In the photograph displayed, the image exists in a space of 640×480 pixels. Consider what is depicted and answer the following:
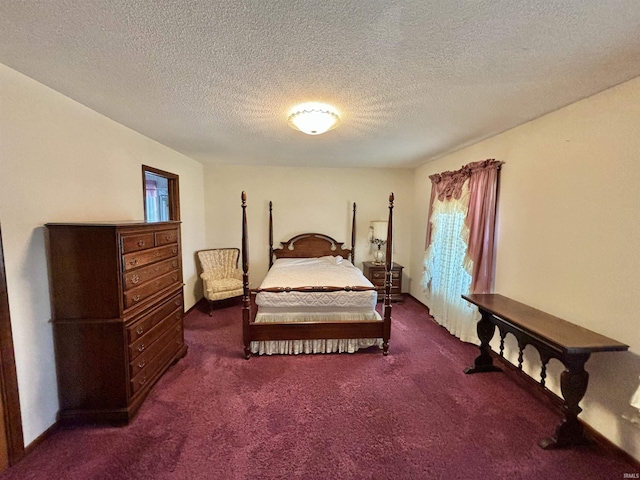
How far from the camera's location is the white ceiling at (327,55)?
3.67 feet

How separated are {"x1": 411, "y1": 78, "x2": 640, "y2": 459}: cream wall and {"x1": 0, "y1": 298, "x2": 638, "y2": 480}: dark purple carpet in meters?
0.46

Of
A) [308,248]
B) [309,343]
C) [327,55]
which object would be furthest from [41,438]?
A: [308,248]

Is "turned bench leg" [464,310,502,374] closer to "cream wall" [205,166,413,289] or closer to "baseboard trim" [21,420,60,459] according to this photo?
"cream wall" [205,166,413,289]

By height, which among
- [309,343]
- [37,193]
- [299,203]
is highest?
Result: [299,203]

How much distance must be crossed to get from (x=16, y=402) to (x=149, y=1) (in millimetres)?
2349

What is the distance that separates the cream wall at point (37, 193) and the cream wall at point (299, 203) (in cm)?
245

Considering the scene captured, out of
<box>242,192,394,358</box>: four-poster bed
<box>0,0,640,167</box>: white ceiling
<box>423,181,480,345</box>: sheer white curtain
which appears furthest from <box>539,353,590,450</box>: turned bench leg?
<box>0,0,640,167</box>: white ceiling

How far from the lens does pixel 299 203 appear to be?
4930 millimetres

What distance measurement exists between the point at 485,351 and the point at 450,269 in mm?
1116

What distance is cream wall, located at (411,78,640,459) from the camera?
5.51 feet

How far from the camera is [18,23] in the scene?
119 cm

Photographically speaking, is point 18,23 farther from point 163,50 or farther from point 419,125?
point 419,125

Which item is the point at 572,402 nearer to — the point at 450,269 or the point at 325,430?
the point at 325,430

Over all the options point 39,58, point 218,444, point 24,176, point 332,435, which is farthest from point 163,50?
point 332,435
